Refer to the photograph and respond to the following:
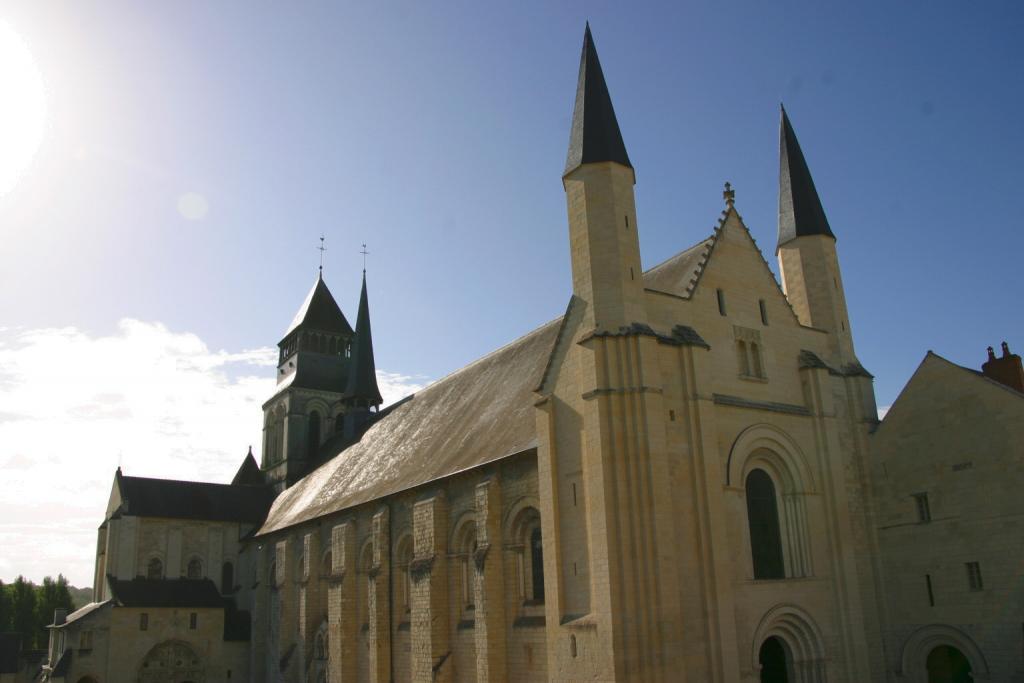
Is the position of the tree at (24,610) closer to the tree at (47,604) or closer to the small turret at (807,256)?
the tree at (47,604)

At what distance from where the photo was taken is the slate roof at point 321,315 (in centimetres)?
4772

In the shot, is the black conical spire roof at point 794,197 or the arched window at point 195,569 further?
the arched window at point 195,569

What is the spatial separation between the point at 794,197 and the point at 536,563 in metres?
12.9

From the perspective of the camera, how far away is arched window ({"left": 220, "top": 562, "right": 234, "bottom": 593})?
4012 cm

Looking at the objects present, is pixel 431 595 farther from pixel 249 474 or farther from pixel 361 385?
pixel 249 474

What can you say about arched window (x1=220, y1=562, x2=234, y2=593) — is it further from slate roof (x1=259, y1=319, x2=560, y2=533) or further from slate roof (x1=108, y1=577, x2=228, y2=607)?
slate roof (x1=259, y1=319, x2=560, y2=533)

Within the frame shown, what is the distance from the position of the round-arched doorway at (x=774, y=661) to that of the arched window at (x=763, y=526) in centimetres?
152

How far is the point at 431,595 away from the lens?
2277cm

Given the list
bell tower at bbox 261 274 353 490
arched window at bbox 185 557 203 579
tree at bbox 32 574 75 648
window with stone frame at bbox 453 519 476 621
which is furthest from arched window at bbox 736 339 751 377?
tree at bbox 32 574 75 648

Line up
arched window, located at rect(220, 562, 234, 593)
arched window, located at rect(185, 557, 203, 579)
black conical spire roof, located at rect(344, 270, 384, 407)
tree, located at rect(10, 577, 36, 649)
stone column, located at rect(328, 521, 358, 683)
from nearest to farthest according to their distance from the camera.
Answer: stone column, located at rect(328, 521, 358, 683) → arched window, located at rect(185, 557, 203, 579) → arched window, located at rect(220, 562, 234, 593) → black conical spire roof, located at rect(344, 270, 384, 407) → tree, located at rect(10, 577, 36, 649)

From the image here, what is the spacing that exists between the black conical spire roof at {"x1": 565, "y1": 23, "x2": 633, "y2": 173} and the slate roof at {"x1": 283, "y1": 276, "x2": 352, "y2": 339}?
29705 millimetres

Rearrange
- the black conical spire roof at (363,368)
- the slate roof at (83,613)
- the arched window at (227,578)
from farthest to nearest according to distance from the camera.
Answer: the black conical spire roof at (363,368) < the arched window at (227,578) < the slate roof at (83,613)

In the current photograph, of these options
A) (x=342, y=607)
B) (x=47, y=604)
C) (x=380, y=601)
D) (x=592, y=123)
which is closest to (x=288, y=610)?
(x=342, y=607)

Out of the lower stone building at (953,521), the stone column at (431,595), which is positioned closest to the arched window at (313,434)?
the stone column at (431,595)
